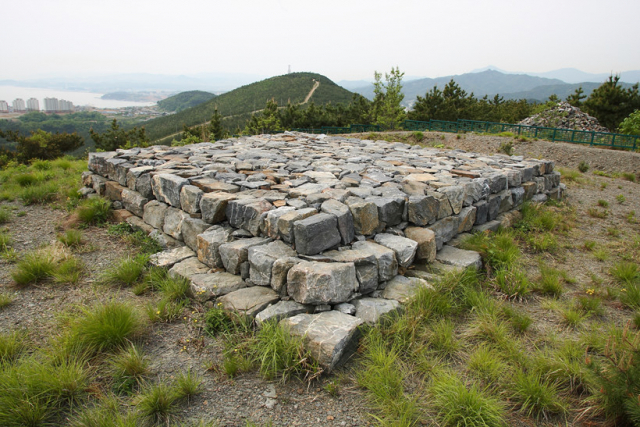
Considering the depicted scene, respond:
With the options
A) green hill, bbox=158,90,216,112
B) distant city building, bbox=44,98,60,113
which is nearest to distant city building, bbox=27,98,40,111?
distant city building, bbox=44,98,60,113

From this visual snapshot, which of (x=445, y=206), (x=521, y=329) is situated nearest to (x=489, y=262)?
(x=445, y=206)

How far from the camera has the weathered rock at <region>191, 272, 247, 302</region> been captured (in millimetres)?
3664

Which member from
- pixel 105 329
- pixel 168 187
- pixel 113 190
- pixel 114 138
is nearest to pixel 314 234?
pixel 105 329

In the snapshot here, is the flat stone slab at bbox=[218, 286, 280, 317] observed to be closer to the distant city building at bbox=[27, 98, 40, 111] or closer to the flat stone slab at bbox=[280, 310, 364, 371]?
the flat stone slab at bbox=[280, 310, 364, 371]

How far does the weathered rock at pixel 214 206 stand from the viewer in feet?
14.3

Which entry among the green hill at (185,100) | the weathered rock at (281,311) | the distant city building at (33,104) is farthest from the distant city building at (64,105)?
the weathered rock at (281,311)

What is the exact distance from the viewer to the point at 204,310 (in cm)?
360

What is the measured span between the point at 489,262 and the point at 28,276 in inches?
226

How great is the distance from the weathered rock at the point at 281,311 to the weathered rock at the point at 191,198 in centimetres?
206

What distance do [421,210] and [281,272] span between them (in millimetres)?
2162

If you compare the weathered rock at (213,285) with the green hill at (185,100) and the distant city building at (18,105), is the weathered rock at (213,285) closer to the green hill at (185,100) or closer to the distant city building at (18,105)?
the distant city building at (18,105)

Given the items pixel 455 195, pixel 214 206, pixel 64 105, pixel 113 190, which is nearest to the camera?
pixel 214 206

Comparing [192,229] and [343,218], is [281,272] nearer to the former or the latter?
[343,218]

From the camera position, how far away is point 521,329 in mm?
3420
